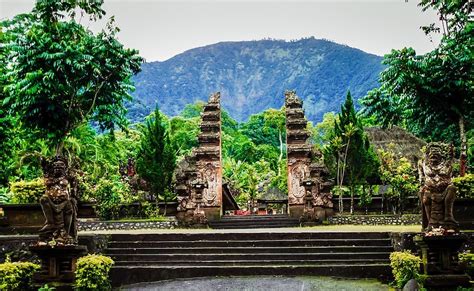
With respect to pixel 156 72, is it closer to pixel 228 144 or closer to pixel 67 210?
pixel 228 144

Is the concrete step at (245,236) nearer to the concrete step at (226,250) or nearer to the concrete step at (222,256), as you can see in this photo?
the concrete step at (226,250)

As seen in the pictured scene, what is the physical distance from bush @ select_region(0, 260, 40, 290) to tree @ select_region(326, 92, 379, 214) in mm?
12999

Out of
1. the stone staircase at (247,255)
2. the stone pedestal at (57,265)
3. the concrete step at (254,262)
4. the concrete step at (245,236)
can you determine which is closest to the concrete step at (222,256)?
the stone staircase at (247,255)

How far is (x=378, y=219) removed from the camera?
18422mm

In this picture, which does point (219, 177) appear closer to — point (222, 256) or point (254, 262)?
point (222, 256)

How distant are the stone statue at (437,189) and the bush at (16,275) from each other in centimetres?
710

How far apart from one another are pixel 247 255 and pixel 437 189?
13.4 ft

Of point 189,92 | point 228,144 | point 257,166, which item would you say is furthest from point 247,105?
point 257,166

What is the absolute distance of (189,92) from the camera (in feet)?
395

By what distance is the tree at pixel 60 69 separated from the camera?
1677 centimetres

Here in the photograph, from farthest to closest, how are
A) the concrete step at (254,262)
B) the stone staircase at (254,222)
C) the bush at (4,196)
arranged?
1. the bush at (4,196)
2. the stone staircase at (254,222)
3. the concrete step at (254,262)

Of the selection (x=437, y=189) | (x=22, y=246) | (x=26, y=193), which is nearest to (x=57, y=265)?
(x=22, y=246)

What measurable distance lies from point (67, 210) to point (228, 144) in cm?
4045

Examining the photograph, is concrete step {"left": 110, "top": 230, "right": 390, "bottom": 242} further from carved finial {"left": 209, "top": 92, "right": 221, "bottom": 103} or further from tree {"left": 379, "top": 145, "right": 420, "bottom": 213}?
carved finial {"left": 209, "top": 92, "right": 221, "bottom": 103}
